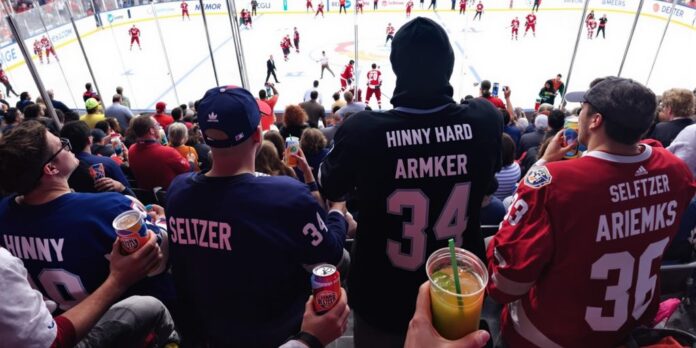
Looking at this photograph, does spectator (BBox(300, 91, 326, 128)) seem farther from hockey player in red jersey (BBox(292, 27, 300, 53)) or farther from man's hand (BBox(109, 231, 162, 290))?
hockey player in red jersey (BBox(292, 27, 300, 53))

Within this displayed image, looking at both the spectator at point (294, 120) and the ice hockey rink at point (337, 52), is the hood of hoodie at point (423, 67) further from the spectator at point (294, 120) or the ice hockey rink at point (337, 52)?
the ice hockey rink at point (337, 52)

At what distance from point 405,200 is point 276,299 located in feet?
1.76

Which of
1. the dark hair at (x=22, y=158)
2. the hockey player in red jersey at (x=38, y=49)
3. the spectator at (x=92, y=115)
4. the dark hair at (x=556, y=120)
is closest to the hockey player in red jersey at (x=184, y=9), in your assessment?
the hockey player in red jersey at (x=38, y=49)

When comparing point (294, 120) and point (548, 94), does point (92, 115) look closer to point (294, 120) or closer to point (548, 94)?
point (294, 120)

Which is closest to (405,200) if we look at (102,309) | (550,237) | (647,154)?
(550,237)

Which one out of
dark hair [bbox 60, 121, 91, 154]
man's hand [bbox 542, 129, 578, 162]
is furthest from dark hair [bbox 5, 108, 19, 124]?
man's hand [bbox 542, 129, 578, 162]

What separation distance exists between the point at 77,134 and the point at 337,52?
13.6m

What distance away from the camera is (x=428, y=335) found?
904mm

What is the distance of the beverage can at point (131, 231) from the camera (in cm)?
139

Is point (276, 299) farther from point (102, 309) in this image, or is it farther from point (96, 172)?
point (96, 172)

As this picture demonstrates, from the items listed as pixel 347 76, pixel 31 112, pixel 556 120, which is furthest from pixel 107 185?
pixel 347 76

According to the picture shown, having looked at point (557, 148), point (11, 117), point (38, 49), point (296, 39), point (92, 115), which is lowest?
point (296, 39)

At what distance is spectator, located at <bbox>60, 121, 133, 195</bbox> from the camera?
111 inches

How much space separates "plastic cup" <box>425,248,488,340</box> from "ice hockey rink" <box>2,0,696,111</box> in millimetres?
8695
